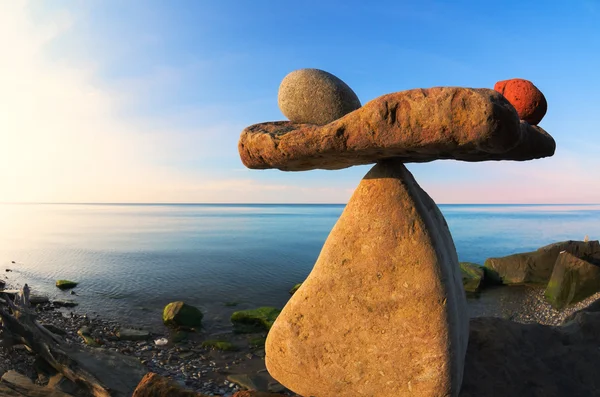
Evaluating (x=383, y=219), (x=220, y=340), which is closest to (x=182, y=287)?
(x=220, y=340)

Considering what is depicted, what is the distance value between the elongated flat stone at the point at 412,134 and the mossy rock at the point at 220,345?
6386 millimetres

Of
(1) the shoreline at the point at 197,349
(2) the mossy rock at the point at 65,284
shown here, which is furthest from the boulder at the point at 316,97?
(2) the mossy rock at the point at 65,284

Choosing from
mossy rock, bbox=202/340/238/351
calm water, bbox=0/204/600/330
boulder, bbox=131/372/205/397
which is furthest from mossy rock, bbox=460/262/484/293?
boulder, bbox=131/372/205/397

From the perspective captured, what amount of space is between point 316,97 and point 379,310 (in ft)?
8.11

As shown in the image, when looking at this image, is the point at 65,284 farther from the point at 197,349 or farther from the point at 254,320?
the point at 197,349

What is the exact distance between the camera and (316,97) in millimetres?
4473

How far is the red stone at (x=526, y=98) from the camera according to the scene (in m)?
4.23

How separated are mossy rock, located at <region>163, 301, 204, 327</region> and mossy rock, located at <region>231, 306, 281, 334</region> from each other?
106 centimetres

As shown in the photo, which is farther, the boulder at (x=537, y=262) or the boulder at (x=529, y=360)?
the boulder at (x=537, y=262)

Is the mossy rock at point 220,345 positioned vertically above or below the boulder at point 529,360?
below

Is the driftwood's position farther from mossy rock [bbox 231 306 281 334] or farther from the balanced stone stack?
mossy rock [bbox 231 306 281 334]

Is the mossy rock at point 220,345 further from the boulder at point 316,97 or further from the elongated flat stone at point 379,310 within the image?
the boulder at point 316,97

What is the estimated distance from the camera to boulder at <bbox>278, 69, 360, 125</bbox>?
4445 mm

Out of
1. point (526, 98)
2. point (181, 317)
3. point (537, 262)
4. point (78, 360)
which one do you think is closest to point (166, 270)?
point (181, 317)
